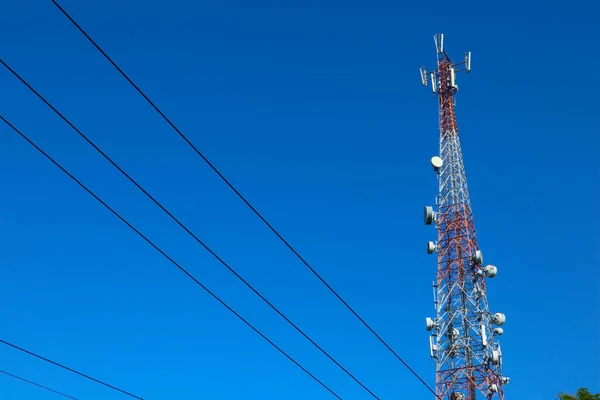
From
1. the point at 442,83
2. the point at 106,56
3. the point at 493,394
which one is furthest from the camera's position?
the point at 442,83

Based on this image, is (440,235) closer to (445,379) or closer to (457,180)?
(457,180)

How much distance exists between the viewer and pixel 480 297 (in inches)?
1308

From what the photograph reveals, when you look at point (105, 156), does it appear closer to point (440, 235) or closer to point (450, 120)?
point (440, 235)

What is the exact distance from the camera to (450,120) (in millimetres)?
37969

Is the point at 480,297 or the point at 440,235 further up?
the point at 440,235

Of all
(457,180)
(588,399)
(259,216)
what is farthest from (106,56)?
(457,180)

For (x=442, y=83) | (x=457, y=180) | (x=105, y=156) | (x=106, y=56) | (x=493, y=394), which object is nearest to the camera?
(x=106, y=56)

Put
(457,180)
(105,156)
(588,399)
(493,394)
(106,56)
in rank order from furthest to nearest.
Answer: (457,180), (493,394), (588,399), (105,156), (106,56)

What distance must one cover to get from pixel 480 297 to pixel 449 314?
1.66 metres

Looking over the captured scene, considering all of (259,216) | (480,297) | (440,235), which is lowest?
(259,216)

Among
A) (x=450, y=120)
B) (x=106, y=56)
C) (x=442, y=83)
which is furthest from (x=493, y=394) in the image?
(x=106, y=56)

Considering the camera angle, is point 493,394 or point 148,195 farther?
point 493,394

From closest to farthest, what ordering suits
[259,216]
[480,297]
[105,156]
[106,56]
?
[106,56], [105,156], [259,216], [480,297]

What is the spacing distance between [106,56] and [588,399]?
66.2ft
